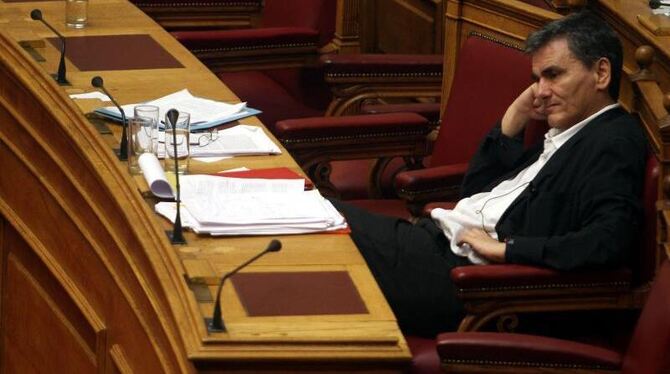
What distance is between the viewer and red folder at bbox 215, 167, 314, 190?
2967 millimetres

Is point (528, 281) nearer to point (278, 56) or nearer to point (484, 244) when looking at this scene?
point (484, 244)

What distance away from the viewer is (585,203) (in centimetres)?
293

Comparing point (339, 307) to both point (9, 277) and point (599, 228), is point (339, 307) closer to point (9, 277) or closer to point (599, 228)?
point (599, 228)

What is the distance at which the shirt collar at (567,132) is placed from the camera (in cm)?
305

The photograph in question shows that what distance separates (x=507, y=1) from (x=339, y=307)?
152 cm

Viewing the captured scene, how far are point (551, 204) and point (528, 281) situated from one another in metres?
0.21

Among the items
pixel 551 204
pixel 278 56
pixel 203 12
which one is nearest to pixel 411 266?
pixel 551 204

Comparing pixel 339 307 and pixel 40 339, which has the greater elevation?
pixel 339 307

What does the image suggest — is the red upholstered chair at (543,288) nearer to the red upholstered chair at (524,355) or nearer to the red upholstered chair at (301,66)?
the red upholstered chair at (524,355)

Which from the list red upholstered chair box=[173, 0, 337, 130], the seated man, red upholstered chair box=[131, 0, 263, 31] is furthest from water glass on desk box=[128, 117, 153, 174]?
red upholstered chair box=[131, 0, 263, 31]

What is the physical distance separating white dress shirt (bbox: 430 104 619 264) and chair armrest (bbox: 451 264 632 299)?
23 cm

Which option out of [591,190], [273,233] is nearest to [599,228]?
[591,190]

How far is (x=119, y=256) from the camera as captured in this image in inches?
108

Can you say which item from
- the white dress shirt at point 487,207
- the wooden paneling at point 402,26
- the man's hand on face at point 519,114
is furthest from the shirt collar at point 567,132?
the wooden paneling at point 402,26
